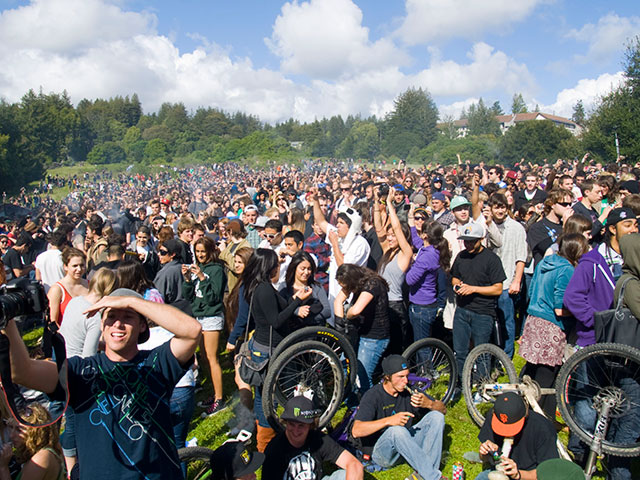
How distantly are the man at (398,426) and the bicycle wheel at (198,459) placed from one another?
1.36 meters

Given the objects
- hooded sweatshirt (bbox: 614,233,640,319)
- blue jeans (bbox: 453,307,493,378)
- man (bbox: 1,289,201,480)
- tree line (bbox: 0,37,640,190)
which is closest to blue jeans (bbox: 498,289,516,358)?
blue jeans (bbox: 453,307,493,378)

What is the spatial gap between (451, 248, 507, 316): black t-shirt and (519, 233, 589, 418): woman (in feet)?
1.39

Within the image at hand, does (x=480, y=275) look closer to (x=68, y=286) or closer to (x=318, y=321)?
(x=318, y=321)

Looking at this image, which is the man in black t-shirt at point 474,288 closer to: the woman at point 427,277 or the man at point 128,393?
the woman at point 427,277

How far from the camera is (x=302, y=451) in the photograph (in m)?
3.43

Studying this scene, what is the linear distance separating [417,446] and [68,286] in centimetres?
392

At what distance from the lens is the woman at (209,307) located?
535cm

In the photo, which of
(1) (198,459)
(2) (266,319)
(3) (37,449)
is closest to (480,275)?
(2) (266,319)

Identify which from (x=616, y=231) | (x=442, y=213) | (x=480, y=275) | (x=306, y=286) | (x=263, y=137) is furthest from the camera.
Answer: (x=263, y=137)

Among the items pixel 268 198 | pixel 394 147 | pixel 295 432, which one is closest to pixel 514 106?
pixel 394 147

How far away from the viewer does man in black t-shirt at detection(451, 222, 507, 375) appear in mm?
4863

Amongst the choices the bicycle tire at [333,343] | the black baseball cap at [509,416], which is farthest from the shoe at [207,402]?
the black baseball cap at [509,416]

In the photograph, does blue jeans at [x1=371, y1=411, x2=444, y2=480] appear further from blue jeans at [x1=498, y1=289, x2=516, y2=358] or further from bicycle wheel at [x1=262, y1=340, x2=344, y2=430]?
blue jeans at [x1=498, y1=289, x2=516, y2=358]

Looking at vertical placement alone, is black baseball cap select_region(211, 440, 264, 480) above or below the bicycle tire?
below
